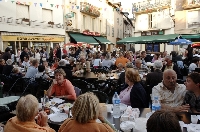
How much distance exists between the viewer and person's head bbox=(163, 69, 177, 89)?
3812mm

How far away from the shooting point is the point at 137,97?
12.3ft

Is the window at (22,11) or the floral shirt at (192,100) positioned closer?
the floral shirt at (192,100)

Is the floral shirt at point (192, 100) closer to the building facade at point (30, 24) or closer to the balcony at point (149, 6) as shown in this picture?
the building facade at point (30, 24)

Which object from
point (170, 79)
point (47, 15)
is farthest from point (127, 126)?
point (47, 15)

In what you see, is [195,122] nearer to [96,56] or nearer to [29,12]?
[96,56]

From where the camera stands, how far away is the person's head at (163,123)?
5.00 ft

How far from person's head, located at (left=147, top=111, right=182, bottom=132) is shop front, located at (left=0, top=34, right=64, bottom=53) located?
16973mm

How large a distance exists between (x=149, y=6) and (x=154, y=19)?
203cm

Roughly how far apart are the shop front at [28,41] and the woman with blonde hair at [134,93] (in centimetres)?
1493

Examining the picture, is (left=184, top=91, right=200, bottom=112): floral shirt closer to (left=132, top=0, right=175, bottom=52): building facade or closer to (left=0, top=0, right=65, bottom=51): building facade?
(left=0, top=0, right=65, bottom=51): building facade

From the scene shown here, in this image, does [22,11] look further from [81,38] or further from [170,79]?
[170,79]

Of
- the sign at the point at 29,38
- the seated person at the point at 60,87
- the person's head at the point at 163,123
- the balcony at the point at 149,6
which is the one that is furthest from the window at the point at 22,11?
the person's head at the point at 163,123

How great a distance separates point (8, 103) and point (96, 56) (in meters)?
7.96

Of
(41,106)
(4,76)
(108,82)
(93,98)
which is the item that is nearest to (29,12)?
(4,76)
